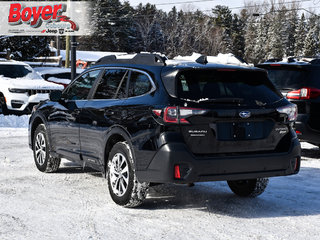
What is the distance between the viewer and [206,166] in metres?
5.19

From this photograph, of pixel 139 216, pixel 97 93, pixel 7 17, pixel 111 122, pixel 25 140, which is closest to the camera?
pixel 139 216

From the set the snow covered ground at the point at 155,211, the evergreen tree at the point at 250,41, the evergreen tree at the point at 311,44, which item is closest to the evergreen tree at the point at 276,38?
the evergreen tree at the point at 250,41

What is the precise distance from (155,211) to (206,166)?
0.91 m

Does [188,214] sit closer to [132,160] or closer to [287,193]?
[132,160]

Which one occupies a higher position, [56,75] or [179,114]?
[179,114]

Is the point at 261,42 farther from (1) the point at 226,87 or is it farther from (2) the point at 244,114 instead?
(2) the point at 244,114

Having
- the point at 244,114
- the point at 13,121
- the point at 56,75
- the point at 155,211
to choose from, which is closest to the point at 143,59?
the point at 244,114

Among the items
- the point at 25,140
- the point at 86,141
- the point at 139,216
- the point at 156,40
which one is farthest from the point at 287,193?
the point at 156,40

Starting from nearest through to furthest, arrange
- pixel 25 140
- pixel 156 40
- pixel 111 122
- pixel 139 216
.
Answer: pixel 139 216 → pixel 111 122 → pixel 25 140 → pixel 156 40

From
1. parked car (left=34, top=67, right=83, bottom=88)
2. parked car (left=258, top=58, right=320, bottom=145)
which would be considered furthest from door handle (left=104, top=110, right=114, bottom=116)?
parked car (left=34, top=67, right=83, bottom=88)

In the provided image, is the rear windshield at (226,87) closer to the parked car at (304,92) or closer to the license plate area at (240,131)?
the license plate area at (240,131)

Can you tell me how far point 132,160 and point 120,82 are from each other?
1083 mm

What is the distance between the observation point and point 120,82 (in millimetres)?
6191

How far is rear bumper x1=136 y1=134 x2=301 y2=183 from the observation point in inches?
201
